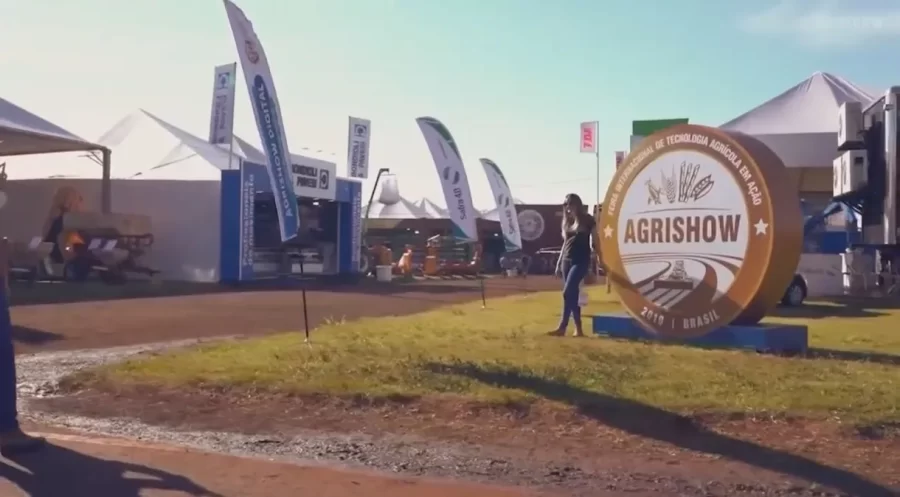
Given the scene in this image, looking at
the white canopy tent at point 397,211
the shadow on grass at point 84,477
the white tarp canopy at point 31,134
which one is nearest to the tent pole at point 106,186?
the white tarp canopy at point 31,134

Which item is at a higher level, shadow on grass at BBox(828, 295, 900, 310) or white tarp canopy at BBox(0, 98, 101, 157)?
white tarp canopy at BBox(0, 98, 101, 157)

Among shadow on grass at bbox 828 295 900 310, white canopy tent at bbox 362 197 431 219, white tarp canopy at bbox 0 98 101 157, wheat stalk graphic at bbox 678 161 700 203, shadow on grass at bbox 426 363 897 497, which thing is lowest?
shadow on grass at bbox 426 363 897 497

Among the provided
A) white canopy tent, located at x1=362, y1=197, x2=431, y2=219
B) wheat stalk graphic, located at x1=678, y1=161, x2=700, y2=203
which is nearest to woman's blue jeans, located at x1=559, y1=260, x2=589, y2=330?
wheat stalk graphic, located at x1=678, y1=161, x2=700, y2=203

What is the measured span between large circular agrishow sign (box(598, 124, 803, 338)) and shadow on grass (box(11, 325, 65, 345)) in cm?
755

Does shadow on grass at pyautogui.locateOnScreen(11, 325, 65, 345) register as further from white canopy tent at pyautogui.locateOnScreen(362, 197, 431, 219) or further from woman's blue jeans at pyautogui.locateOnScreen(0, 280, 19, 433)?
white canopy tent at pyautogui.locateOnScreen(362, 197, 431, 219)

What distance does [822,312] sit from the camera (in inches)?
727

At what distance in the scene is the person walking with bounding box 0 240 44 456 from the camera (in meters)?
7.28

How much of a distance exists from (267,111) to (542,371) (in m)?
5.82

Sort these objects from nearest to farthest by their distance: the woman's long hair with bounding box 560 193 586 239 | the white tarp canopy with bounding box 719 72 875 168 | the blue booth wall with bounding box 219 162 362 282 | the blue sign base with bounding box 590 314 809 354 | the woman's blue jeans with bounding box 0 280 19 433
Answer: the woman's blue jeans with bounding box 0 280 19 433
the blue sign base with bounding box 590 314 809 354
the woman's long hair with bounding box 560 193 586 239
the white tarp canopy with bounding box 719 72 875 168
the blue booth wall with bounding box 219 162 362 282

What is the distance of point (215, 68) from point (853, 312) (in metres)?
20.7

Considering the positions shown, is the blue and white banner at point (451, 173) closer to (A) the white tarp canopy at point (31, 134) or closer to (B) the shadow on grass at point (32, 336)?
(B) the shadow on grass at point (32, 336)

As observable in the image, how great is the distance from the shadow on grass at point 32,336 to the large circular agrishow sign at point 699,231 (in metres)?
7.55

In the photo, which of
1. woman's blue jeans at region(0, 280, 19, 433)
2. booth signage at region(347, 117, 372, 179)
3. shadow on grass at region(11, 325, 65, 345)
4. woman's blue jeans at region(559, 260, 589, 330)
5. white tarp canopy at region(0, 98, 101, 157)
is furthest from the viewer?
booth signage at region(347, 117, 372, 179)

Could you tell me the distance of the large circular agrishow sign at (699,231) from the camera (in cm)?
1125
